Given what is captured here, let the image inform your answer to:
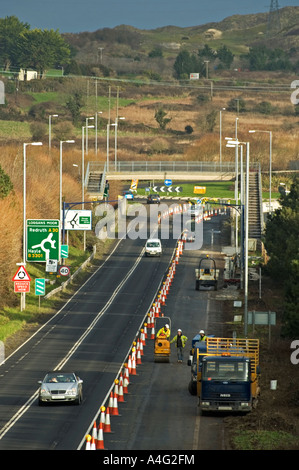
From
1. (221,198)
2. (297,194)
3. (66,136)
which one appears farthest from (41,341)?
(66,136)

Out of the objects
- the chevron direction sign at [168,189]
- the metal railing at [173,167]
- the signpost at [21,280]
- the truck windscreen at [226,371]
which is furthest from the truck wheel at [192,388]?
the chevron direction sign at [168,189]

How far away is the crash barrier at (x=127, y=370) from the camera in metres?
34.9

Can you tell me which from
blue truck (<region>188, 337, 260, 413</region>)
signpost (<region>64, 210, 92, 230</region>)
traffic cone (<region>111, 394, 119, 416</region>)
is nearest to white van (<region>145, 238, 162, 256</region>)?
signpost (<region>64, 210, 92, 230</region>)

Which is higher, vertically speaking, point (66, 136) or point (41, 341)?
point (66, 136)

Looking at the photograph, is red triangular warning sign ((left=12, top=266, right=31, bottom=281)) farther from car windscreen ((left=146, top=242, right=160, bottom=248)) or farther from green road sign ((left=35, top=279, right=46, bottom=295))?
car windscreen ((left=146, top=242, right=160, bottom=248))

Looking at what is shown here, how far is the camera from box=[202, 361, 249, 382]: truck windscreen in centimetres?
3975

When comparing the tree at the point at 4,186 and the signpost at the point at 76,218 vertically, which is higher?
the tree at the point at 4,186

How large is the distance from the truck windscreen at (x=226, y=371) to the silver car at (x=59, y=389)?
5568 millimetres

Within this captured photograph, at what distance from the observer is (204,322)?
66062 millimetres

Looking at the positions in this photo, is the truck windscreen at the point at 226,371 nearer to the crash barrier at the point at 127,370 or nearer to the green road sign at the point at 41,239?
the crash barrier at the point at 127,370

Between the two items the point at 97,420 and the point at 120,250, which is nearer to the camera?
the point at 97,420

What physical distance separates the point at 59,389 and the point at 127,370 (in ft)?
16.8
